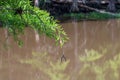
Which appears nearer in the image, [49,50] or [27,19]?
[27,19]

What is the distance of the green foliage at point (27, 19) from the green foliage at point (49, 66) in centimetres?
726

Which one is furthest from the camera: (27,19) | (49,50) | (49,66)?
(49,50)

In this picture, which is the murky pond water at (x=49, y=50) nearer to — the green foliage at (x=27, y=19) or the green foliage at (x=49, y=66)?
the green foliage at (x=49, y=66)

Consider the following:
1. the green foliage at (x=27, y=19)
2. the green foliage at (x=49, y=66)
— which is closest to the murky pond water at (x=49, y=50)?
the green foliage at (x=49, y=66)

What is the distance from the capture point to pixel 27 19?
4.46 feet

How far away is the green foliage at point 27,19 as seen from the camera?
1.33 m

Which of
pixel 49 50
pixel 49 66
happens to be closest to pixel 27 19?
pixel 49 66

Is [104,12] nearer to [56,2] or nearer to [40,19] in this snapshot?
[56,2]

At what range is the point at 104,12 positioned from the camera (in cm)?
2542

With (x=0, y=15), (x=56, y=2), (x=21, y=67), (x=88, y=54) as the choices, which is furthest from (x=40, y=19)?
(x=56, y=2)

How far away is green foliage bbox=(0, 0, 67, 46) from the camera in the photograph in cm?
133

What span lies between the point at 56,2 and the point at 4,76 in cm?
1838

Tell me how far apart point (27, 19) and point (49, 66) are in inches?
365

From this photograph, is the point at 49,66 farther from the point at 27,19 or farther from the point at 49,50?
the point at 27,19
